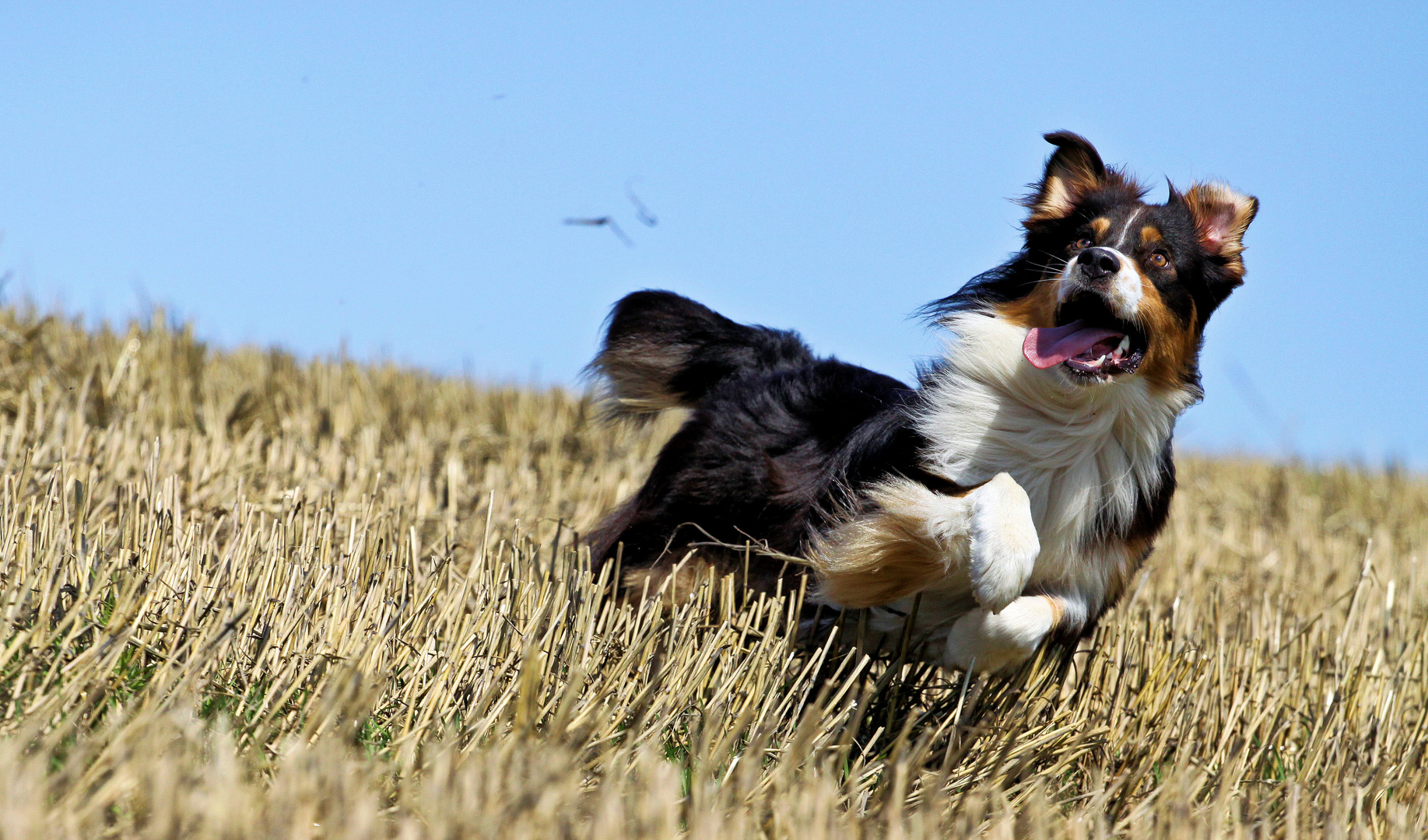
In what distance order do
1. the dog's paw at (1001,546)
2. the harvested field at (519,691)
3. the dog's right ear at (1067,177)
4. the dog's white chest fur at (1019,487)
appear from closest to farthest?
1. the harvested field at (519,691)
2. the dog's paw at (1001,546)
3. the dog's white chest fur at (1019,487)
4. the dog's right ear at (1067,177)

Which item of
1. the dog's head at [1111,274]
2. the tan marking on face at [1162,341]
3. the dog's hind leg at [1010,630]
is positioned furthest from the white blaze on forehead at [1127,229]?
the dog's hind leg at [1010,630]

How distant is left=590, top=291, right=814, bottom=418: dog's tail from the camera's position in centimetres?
462

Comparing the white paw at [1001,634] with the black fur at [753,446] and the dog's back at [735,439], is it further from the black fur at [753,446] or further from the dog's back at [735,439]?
the dog's back at [735,439]

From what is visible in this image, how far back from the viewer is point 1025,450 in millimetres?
3449

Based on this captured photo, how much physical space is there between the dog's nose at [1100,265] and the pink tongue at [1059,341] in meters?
0.19

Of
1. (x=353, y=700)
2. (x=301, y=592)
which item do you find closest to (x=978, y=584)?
(x=353, y=700)

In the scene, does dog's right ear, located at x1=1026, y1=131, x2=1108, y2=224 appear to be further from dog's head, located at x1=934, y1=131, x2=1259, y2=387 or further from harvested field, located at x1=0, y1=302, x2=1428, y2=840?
harvested field, located at x1=0, y1=302, x2=1428, y2=840

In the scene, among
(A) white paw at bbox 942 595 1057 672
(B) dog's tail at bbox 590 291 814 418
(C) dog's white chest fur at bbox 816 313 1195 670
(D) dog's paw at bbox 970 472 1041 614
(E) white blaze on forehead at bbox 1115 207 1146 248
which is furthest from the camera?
(B) dog's tail at bbox 590 291 814 418

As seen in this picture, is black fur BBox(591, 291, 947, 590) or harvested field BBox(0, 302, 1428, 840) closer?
harvested field BBox(0, 302, 1428, 840)

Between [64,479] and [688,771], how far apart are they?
7.00 ft

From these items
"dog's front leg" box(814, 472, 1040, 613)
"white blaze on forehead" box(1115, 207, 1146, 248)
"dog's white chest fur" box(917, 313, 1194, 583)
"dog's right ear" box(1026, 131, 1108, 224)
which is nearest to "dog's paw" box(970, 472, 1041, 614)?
"dog's front leg" box(814, 472, 1040, 613)

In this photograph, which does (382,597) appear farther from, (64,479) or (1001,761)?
(1001,761)

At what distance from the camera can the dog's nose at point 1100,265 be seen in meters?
3.27

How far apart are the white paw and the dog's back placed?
0.54 metres
